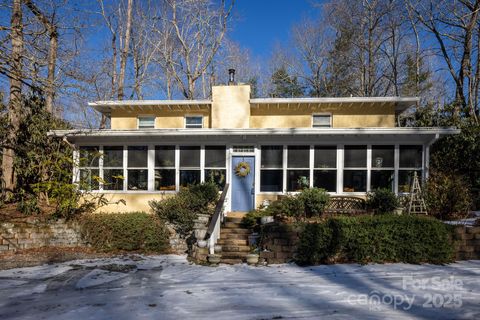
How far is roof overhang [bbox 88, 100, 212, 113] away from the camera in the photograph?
12.7m

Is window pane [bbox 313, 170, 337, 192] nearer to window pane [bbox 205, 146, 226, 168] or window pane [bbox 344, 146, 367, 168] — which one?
window pane [bbox 344, 146, 367, 168]

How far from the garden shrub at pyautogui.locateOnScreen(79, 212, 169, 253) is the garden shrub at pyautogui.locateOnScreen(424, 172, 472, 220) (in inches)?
335

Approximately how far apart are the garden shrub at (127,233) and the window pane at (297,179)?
176 inches

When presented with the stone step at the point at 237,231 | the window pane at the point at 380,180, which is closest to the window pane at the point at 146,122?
the stone step at the point at 237,231

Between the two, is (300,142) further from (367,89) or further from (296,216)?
(367,89)

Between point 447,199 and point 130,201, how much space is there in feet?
34.8

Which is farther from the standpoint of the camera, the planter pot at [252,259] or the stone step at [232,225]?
the stone step at [232,225]

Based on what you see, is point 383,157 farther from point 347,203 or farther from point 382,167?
point 347,203

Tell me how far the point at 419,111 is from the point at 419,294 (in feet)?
38.1

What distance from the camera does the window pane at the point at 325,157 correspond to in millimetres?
10438

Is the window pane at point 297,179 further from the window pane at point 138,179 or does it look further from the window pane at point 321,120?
the window pane at point 138,179

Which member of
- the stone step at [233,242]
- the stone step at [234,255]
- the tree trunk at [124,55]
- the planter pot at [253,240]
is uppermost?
the tree trunk at [124,55]

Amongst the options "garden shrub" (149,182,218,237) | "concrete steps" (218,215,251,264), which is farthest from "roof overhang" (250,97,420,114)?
"concrete steps" (218,215,251,264)

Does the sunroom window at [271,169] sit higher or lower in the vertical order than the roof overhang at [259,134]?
lower
